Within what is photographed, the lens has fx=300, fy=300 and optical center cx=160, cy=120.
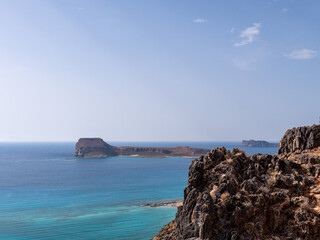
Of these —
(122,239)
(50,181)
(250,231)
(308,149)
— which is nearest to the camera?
(250,231)

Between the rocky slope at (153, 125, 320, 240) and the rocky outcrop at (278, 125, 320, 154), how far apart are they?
772 cm

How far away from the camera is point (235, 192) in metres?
23.0

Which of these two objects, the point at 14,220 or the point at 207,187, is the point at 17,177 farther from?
the point at 207,187

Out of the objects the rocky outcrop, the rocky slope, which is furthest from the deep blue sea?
the rocky slope

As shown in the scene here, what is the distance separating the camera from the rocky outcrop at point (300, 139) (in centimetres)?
3481

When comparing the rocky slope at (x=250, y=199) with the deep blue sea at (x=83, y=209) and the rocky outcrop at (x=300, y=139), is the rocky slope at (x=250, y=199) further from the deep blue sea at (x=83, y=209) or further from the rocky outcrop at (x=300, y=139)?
the deep blue sea at (x=83, y=209)

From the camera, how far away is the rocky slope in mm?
20766

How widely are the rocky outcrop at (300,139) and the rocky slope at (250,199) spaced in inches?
304

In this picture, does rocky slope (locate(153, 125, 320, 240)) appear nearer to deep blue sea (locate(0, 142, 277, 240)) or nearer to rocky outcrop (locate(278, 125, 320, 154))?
rocky outcrop (locate(278, 125, 320, 154))

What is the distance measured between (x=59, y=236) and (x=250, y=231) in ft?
147

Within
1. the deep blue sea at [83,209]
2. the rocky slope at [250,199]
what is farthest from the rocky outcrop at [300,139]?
the deep blue sea at [83,209]

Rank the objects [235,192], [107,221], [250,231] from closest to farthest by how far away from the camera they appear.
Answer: [250,231] < [235,192] < [107,221]

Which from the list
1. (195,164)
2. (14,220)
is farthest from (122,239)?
(195,164)

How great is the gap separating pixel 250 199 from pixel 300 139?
17.7m
